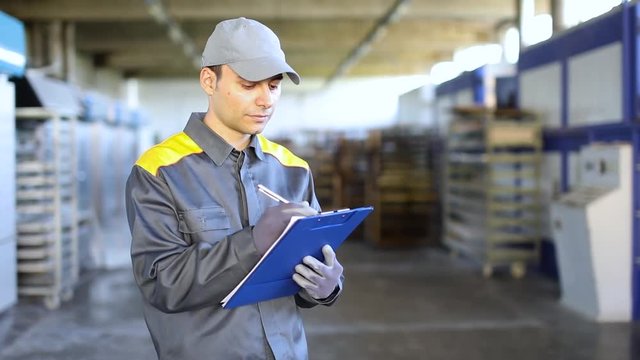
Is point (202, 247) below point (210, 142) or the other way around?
below

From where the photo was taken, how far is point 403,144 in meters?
9.36

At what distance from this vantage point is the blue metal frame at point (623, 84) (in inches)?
200

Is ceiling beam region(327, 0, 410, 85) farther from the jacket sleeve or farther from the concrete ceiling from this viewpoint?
the jacket sleeve

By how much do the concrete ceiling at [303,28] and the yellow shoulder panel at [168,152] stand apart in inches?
320

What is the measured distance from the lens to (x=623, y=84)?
529cm

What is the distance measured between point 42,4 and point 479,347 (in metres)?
8.96

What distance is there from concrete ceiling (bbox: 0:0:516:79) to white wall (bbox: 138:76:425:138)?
4.69 ft

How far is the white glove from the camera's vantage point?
1.38m

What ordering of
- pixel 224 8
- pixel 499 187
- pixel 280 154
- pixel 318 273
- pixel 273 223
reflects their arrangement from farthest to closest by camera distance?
pixel 224 8 < pixel 499 187 < pixel 280 154 < pixel 318 273 < pixel 273 223

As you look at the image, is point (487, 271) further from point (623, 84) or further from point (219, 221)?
point (219, 221)

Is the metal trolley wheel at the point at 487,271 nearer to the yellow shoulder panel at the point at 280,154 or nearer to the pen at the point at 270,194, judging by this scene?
the yellow shoulder panel at the point at 280,154

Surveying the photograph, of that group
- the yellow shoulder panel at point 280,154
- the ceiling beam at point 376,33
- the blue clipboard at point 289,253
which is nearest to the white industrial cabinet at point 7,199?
the yellow shoulder panel at point 280,154

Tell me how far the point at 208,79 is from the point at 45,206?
456 centimetres

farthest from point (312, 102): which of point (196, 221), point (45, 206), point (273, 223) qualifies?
point (273, 223)
